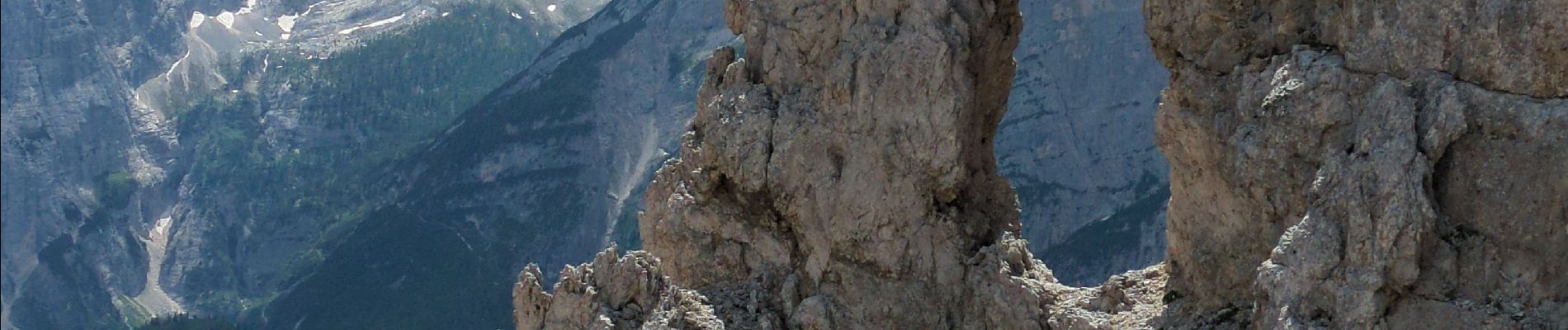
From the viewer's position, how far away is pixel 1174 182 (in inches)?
1401

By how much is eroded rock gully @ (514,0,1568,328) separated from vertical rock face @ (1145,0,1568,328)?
3 centimetres

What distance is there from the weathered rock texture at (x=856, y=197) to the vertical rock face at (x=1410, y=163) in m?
5.55

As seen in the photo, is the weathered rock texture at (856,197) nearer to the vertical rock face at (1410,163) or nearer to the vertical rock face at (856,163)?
the vertical rock face at (856,163)

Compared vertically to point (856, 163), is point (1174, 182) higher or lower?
higher

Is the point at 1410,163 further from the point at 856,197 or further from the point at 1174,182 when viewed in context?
the point at 856,197

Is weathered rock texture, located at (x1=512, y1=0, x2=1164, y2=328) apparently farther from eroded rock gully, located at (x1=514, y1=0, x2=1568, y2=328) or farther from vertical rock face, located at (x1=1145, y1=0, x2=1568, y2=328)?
vertical rock face, located at (x1=1145, y1=0, x2=1568, y2=328)

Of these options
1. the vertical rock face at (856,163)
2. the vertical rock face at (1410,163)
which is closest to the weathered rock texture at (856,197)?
the vertical rock face at (856,163)

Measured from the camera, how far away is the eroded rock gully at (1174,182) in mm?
30125

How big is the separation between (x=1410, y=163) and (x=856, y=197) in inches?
427

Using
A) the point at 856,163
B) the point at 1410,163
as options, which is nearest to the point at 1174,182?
the point at 856,163

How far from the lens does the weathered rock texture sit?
38.3 meters

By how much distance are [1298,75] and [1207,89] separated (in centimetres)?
222

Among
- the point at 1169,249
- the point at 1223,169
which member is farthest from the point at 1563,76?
the point at 1169,249

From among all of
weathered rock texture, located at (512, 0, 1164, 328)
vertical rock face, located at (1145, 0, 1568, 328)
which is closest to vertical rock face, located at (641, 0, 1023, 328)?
weathered rock texture, located at (512, 0, 1164, 328)
